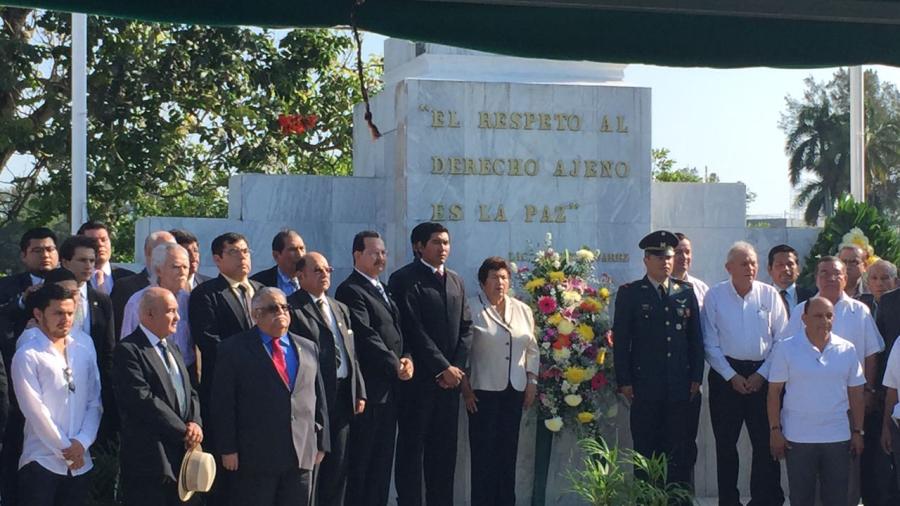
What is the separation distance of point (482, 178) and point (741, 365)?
3.11m

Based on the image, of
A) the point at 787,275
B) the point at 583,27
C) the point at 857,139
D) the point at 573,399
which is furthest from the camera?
the point at 857,139

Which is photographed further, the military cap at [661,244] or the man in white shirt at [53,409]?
the military cap at [661,244]

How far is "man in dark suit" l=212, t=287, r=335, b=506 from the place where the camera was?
22.5 feet

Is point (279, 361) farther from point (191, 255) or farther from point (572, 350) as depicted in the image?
point (572, 350)

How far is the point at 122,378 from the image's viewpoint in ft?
21.7

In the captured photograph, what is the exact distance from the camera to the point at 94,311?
7.49 meters

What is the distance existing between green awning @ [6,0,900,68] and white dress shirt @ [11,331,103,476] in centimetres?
485

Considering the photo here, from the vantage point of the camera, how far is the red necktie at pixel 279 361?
6965 mm

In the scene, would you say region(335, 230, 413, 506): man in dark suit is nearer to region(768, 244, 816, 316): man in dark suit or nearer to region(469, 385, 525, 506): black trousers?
region(469, 385, 525, 506): black trousers

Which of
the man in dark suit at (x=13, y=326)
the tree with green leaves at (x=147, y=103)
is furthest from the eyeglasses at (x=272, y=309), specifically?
the tree with green leaves at (x=147, y=103)

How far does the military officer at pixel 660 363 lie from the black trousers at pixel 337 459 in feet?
6.27

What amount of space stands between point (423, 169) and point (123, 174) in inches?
254

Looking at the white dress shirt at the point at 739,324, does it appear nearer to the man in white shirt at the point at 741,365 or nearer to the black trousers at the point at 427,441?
the man in white shirt at the point at 741,365

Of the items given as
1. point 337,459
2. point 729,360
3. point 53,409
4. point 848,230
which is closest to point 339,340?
point 337,459
